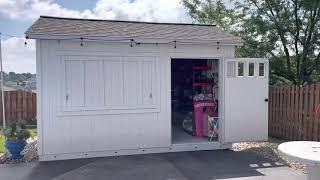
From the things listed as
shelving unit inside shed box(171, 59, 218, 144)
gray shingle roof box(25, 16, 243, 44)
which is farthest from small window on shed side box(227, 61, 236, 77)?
shelving unit inside shed box(171, 59, 218, 144)

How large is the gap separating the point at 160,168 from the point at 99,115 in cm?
191

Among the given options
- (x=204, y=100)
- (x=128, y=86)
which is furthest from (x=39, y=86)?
(x=204, y=100)

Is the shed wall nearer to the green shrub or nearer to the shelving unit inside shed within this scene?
the green shrub

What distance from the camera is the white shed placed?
745cm

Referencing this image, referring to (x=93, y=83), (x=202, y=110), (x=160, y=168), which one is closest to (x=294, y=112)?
(x=202, y=110)

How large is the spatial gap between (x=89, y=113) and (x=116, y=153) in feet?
3.72

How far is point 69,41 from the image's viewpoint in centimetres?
746

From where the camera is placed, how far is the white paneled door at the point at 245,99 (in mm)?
8422

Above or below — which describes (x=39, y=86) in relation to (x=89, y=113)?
above

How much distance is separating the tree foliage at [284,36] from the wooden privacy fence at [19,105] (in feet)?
27.7

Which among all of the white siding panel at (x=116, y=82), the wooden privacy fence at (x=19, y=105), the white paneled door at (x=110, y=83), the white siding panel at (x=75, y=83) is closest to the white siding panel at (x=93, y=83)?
the white paneled door at (x=110, y=83)

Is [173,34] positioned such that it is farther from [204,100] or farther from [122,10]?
[122,10]

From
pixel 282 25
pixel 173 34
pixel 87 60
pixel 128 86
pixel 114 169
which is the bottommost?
pixel 114 169

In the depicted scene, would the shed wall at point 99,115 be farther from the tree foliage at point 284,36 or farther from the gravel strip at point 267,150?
the tree foliage at point 284,36
